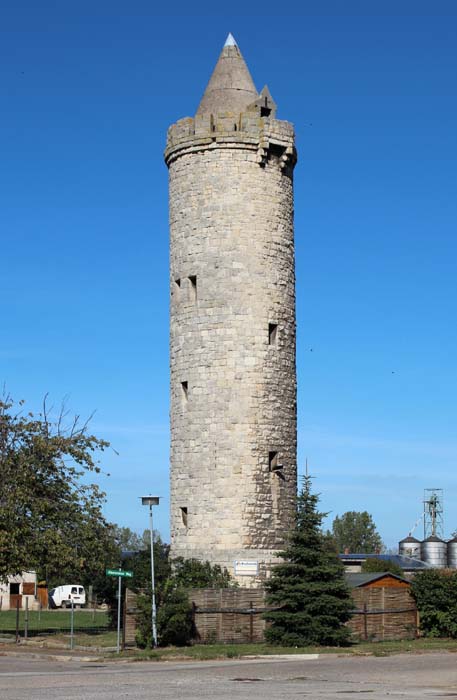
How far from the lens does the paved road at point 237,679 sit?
55.2ft

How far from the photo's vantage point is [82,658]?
24953mm

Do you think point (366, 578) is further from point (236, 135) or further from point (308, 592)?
point (236, 135)

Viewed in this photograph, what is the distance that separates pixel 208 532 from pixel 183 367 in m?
5.07

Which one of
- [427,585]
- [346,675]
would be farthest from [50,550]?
[346,675]

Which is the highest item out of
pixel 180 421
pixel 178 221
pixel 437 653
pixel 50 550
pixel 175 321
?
pixel 178 221

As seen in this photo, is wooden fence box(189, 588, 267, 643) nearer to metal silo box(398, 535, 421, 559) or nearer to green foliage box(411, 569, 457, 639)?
green foliage box(411, 569, 457, 639)

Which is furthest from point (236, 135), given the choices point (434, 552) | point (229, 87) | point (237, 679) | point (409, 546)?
point (409, 546)

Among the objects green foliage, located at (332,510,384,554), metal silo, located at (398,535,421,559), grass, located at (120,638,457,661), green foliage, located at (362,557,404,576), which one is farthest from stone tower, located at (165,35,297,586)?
green foliage, located at (332,510,384,554)

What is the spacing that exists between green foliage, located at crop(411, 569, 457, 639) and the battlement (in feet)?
44.4

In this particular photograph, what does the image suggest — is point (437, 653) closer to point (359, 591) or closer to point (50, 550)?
point (359, 591)

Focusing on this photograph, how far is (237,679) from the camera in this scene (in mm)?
19594

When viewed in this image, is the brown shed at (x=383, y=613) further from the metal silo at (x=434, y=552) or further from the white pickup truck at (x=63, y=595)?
the metal silo at (x=434, y=552)

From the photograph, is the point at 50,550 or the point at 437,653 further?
the point at 50,550

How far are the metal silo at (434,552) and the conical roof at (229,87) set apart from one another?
45.4 m
